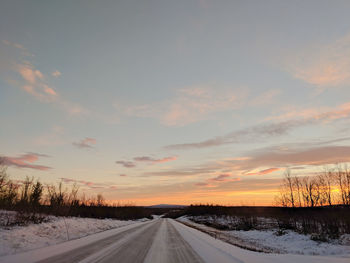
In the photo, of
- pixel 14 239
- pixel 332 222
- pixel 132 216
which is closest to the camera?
pixel 14 239

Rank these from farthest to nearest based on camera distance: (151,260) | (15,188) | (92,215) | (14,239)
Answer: (92,215) → (15,188) → (14,239) → (151,260)

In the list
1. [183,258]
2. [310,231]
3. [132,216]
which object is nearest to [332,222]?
[310,231]

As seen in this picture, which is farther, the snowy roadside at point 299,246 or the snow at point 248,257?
the snowy roadside at point 299,246

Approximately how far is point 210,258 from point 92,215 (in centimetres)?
3074

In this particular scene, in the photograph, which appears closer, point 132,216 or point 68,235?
point 68,235

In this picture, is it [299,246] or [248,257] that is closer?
[248,257]

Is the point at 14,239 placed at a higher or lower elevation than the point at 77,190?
lower

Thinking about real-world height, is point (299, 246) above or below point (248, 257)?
below

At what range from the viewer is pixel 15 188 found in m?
24.9

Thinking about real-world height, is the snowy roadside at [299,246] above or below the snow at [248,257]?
below

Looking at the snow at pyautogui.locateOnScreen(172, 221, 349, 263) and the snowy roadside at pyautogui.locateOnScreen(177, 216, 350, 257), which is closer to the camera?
the snow at pyautogui.locateOnScreen(172, 221, 349, 263)

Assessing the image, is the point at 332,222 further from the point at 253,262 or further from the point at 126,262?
the point at 126,262

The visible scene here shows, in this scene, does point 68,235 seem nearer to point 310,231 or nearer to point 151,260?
point 151,260

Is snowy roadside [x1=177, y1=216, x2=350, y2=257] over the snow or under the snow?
under
